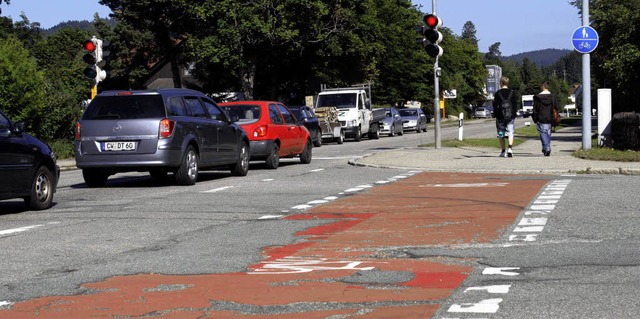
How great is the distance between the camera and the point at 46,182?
15008mm

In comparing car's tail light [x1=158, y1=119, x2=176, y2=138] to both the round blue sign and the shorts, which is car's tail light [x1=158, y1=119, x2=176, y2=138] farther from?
the round blue sign

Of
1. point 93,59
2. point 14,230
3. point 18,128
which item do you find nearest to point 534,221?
point 14,230

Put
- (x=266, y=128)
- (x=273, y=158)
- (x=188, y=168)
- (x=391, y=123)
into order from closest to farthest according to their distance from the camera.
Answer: (x=188, y=168) < (x=266, y=128) < (x=273, y=158) < (x=391, y=123)

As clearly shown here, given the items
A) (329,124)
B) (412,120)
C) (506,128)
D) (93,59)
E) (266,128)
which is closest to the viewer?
(266,128)

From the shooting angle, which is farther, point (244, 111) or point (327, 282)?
point (244, 111)

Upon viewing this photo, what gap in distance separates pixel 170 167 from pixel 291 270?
1018cm

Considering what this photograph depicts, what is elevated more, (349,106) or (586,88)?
(586,88)

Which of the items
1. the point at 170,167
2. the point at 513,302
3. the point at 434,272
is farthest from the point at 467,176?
the point at 513,302

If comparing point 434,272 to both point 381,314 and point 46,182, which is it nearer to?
point 381,314

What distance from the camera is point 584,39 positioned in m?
24.8

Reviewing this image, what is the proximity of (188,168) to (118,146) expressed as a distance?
1288 millimetres

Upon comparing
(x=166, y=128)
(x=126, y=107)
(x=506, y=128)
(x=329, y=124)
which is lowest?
(x=329, y=124)

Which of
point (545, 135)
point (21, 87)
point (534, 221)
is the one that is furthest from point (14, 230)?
point (21, 87)

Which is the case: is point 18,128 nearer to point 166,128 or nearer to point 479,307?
point 166,128
